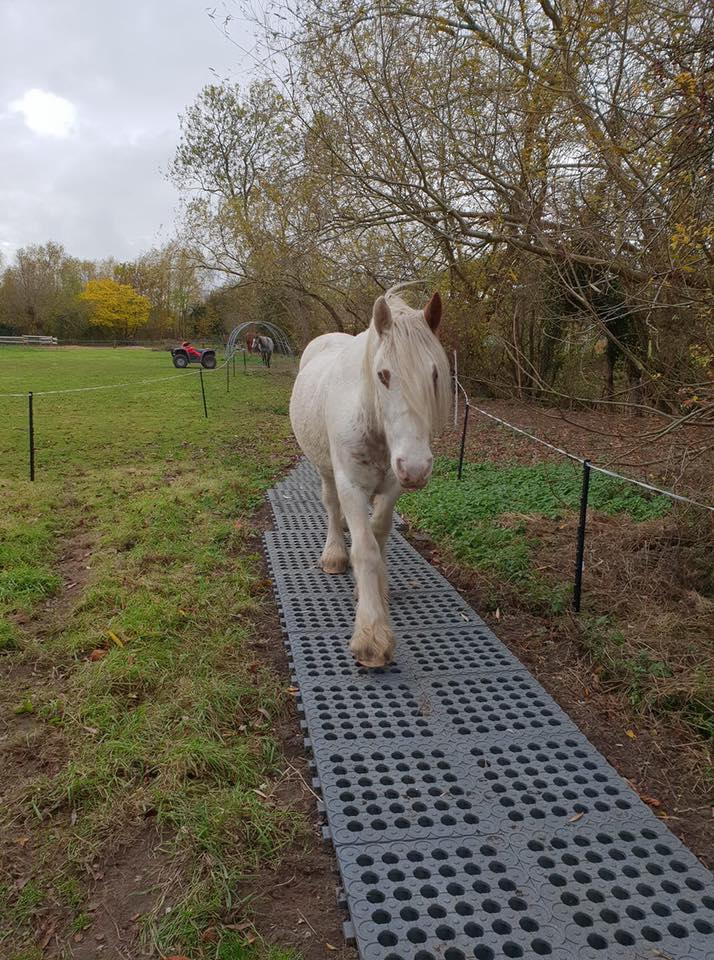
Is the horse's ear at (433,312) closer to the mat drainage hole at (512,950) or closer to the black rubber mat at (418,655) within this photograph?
the black rubber mat at (418,655)

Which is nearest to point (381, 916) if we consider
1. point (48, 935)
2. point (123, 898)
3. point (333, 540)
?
point (123, 898)

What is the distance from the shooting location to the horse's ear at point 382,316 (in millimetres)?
3168

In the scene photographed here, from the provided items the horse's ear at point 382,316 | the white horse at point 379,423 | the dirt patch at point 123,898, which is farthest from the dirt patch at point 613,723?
the horse's ear at point 382,316

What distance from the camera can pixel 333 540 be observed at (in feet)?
15.7

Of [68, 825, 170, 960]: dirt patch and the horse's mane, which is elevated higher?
the horse's mane

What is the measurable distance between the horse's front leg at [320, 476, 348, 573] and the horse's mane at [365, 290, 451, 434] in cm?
164

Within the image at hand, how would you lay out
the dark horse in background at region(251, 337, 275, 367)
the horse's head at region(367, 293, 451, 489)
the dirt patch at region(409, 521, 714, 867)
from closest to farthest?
the dirt patch at region(409, 521, 714, 867), the horse's head at region(367, 293, 451, 489), the dark horse in background at region(251, 337, 275, 367)

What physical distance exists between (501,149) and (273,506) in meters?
5.09

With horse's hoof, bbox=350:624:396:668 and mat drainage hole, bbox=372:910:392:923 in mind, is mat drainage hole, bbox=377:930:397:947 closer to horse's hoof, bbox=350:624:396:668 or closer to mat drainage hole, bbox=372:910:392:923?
mat drainage hole, bbox=372:910:392:923

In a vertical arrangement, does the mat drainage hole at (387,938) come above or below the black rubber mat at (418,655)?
below

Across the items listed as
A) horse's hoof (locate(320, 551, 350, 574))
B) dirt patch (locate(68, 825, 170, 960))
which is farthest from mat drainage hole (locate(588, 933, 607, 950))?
horse's hoof (locate(320, 551, 350, 574))

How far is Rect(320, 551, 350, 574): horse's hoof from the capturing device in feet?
15.4

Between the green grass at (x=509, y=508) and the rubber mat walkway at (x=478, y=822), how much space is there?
41.4 inches

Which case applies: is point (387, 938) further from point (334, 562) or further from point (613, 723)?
point (334, 562)
